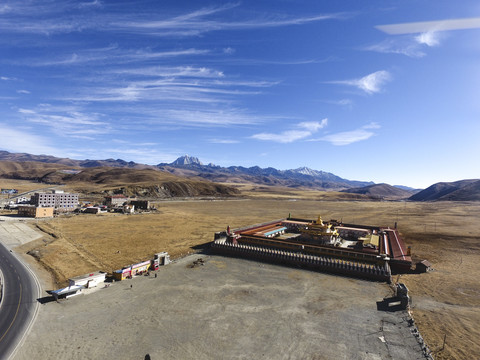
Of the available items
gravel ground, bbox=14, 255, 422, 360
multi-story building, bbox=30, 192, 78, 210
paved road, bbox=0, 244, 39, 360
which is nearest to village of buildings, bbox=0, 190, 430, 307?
gravel ground, bbox=14, 255, 422, 360

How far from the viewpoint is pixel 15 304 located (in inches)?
1072

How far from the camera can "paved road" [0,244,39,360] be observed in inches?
834

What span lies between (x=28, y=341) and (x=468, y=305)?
137 ft

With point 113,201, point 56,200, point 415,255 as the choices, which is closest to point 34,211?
point 56,200

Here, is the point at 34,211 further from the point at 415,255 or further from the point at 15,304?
the point at 415,255

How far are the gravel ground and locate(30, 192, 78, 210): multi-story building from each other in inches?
3600

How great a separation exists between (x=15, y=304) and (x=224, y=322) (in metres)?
22.6

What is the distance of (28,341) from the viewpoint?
2089cm

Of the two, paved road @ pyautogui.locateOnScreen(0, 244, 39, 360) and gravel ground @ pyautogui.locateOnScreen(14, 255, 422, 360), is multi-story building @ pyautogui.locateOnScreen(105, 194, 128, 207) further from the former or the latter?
gravel ground @ pyautogui.locateOnScreen(14, 255, 422, 360)

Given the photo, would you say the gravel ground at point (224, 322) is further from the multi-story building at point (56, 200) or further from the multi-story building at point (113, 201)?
the multi-story building at point (113, 201)

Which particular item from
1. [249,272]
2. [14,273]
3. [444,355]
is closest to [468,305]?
[444,355]

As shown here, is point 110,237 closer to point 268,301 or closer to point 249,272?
point 249,272

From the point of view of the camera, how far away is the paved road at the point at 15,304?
2117cm

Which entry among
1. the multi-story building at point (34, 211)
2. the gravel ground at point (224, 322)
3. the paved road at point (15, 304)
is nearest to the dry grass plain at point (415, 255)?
the paved road at point (15, 304)
